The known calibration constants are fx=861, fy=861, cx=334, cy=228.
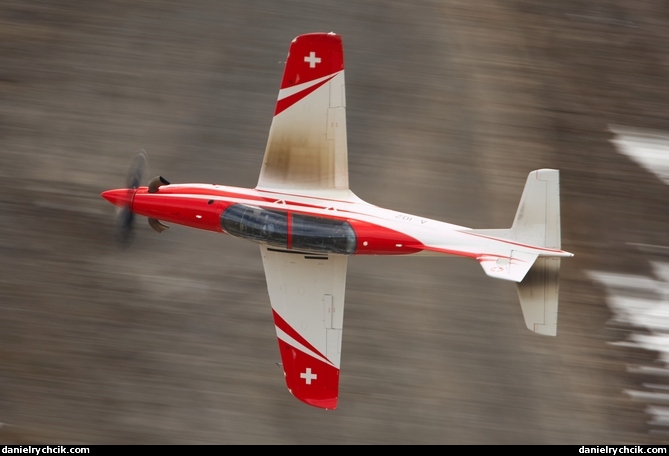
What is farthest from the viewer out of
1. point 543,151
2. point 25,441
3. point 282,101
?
point 543,151

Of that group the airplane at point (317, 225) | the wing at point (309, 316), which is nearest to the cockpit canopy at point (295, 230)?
the airplane at point (317, 225)

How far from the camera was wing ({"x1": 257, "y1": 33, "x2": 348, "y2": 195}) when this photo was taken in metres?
16.0

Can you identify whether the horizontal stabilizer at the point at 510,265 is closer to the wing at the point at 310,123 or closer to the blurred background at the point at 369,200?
the blurred background at the point at 369,200

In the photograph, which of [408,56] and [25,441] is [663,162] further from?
[25,441]

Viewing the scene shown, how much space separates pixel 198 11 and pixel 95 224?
5.62 m

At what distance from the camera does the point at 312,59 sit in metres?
16.0

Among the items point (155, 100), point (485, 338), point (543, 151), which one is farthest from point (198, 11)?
point (485, 338)

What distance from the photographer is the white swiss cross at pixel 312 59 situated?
16.0 m

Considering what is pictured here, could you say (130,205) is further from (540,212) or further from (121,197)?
(540,212)

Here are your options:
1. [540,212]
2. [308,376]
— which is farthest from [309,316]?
[540,212]

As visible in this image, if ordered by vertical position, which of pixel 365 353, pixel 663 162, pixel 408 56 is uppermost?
pixel 408 56

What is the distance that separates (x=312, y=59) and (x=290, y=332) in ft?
17.0

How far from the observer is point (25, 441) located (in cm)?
1769

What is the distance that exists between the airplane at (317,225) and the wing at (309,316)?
0.06ft
